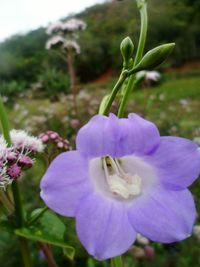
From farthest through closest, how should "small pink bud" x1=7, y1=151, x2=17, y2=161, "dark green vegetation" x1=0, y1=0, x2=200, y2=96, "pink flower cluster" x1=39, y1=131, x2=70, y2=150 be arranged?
"dark green vegetation" x1=0, y1=0, x2=200, y2=96, "pink flower cluster" x1=39, y1=131, x2=70, y2=150, "small pink bud" x1=7, y1=151, x2=17, y2=161

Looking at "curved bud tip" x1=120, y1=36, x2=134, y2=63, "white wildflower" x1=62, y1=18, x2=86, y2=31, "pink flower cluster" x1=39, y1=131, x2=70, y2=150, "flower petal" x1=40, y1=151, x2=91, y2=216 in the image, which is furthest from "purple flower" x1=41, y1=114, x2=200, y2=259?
"white wildflower" x1=62, y1=18, x2=86, y2=31

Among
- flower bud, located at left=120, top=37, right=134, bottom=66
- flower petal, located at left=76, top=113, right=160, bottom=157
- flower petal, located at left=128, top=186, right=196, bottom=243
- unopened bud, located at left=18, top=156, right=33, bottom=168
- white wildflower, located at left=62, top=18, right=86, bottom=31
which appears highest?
flower bud, located at left=120, top=37, right=134, bottom=66

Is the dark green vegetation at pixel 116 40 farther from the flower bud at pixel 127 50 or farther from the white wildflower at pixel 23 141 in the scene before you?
the flower bud at pixel 127 50

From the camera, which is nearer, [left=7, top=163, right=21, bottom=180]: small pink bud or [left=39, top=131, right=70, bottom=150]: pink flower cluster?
[left=7, top=163, right=21, bottom=180]: small pink bud

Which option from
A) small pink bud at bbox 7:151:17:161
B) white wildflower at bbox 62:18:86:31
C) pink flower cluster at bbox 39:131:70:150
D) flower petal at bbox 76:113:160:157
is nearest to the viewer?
flower petal at bbox 76:113:160:157

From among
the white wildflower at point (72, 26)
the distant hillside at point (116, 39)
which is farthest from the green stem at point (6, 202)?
the distant hillside at point (116, 39)

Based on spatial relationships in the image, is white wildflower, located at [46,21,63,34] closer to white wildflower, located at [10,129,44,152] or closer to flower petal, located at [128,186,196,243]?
white wildflower, located at [10,129,44,152]

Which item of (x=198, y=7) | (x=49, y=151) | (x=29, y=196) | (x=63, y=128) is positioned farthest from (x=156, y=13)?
(x=49, y=151)
